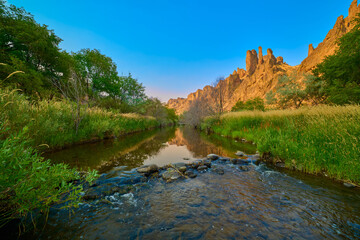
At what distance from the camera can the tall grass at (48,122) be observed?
459 cm

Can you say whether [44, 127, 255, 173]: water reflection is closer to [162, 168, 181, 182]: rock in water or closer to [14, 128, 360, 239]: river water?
[162, 168, 181, 182]: rock in water

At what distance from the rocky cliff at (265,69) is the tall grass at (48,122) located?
19866 millimetres

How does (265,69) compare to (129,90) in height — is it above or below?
above

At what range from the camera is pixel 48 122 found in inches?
255

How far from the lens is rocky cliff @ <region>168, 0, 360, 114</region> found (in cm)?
3604

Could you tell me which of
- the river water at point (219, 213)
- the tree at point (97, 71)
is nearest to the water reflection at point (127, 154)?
the river water at point (219, 213)

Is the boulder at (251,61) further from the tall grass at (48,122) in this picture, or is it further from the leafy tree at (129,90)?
the tall grass at (48,122)

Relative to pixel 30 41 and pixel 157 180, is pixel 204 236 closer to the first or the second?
pixel 157 180

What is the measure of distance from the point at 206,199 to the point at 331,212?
8.49 ft

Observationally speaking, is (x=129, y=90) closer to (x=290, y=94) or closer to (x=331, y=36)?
(x=290, y=94)

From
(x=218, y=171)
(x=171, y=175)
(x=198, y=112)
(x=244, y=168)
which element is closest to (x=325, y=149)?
(x=244, y=168)

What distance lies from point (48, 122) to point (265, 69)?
116 m

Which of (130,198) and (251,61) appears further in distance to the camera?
(251,61)

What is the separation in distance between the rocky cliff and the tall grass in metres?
19.9
